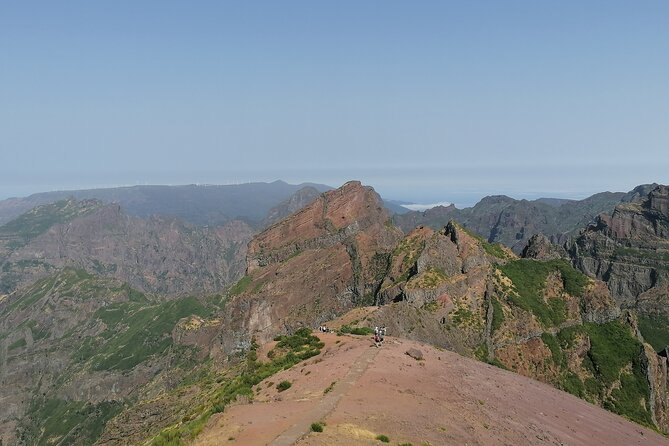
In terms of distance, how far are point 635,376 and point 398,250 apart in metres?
75.0

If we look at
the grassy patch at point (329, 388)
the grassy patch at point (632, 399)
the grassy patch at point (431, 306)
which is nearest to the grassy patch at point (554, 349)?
the grassy patch at point (632, 399)

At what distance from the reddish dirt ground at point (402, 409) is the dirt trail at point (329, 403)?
0.27ft

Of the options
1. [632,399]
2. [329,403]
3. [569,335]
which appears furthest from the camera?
[569,335]

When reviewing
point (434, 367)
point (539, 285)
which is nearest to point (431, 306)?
point (539, 285)

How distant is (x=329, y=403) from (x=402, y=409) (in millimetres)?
6108

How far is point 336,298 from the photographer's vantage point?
195m

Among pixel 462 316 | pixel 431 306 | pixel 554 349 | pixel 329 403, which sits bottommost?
pixel 554 349

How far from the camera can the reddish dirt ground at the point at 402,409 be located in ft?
131

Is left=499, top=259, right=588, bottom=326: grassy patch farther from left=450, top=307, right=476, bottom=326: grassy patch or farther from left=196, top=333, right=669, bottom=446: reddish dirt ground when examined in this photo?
left=196, top=333, right=669, bottom=446: reddish dirt ground

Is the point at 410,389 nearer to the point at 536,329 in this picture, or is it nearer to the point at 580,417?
the point at 580,417

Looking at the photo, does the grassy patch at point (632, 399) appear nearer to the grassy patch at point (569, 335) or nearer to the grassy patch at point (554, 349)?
the grassy patch at point (554, 349)

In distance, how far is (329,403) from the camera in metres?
44.9

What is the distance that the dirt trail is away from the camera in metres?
37.2

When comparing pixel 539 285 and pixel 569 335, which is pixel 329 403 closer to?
pixel 569 335
